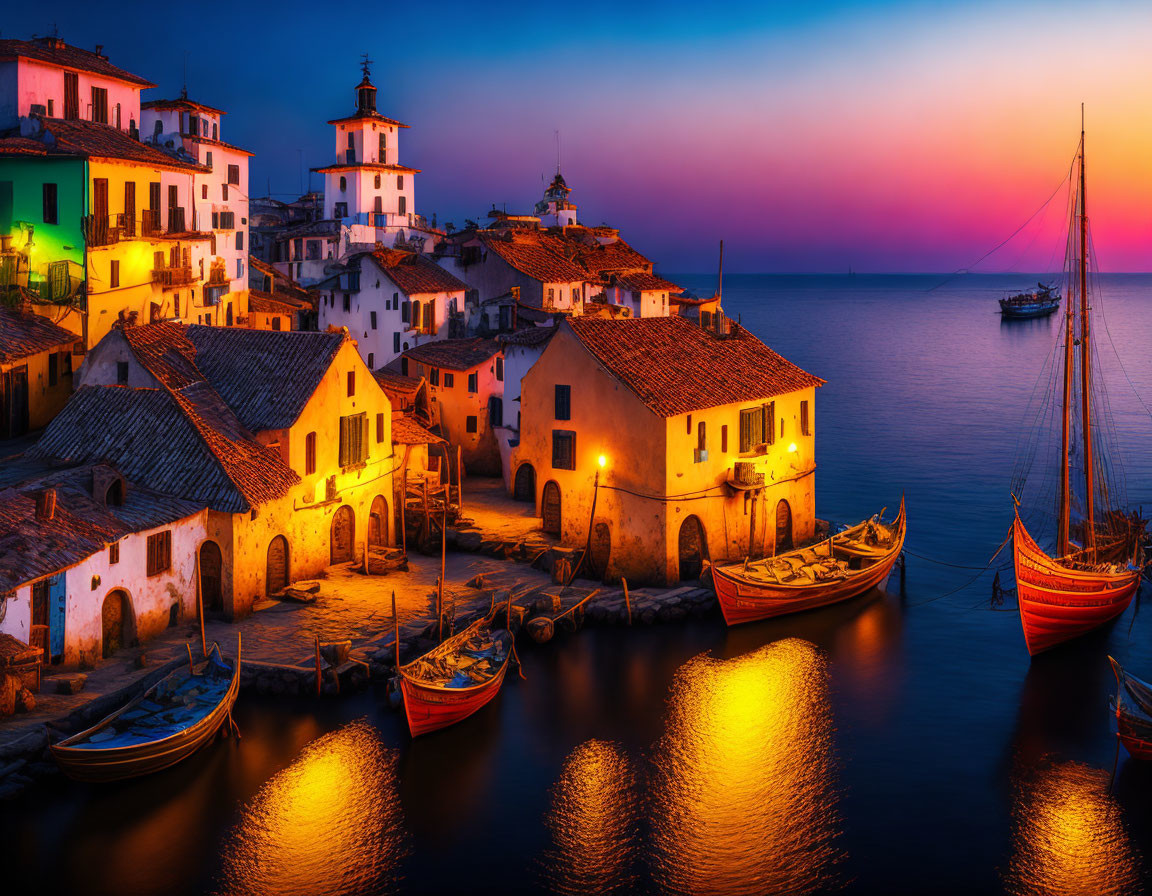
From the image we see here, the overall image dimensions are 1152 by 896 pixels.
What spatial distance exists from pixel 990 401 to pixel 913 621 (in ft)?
221

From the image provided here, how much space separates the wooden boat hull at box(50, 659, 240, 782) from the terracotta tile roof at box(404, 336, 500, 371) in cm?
2934

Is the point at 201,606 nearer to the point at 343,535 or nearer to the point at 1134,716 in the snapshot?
the point at 343,535

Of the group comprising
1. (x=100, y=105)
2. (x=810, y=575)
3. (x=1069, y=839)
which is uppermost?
(x=100, y=105)

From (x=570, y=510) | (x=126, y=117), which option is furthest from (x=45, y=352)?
(x=570, y=510)

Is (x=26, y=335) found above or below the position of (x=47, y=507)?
above

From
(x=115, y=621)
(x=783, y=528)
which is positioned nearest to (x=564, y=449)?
(x=783, y=528)

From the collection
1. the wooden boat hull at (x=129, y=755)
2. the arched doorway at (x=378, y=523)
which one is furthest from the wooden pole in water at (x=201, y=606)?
the arched doorway at (x=378, y=523)

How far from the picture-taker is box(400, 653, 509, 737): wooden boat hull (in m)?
31.4

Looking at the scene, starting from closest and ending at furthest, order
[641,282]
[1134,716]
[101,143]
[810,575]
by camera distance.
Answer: [1134,716] < [810,575] < [101,143] < [641,282]

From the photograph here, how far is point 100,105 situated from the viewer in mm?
54938

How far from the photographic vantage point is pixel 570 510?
45.3 metres

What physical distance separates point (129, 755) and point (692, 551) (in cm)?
2234

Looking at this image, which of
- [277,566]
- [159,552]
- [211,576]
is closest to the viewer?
[159,552]

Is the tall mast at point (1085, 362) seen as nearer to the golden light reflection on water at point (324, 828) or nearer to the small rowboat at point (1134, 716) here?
the small rowboat at point (1134, 716)
